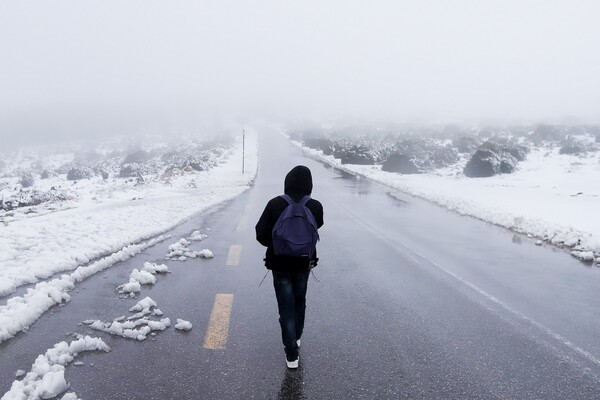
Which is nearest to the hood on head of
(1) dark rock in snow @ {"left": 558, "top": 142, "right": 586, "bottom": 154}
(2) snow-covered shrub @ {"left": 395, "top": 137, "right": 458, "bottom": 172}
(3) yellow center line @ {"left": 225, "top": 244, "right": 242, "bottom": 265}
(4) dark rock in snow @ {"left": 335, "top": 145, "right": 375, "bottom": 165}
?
(3) yellow center line @ {"left": 225, "top": 244, "right": 242, "bottom": 265}

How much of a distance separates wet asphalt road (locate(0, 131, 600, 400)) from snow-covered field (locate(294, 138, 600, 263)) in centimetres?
207

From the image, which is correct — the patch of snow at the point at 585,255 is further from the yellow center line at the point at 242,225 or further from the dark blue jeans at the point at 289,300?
the yellow center line at the point at 242,225

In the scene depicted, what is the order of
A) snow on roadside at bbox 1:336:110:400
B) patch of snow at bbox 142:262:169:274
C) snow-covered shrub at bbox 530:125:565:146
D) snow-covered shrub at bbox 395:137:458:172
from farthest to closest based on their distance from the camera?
snow-covered shrub at bbox 530:125:565:146 < snow-covered shrub at bbox 395:137:458:172 < patch of snow at bbox 142:262:169:274 < snow on roadside at bbox 1:336:110:400

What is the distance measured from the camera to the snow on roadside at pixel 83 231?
731cm

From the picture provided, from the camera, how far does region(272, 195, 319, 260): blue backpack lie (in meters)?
3.91

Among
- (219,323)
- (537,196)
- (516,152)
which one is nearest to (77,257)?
(219,323)

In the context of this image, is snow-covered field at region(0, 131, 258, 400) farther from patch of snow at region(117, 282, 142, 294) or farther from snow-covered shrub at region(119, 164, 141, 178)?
snow-covered shrub at region(119, 164, 141, 178)

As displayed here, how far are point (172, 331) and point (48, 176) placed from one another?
124 feet

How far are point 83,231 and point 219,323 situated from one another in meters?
6.93

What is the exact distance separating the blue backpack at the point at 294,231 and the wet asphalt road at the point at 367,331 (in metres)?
1.19

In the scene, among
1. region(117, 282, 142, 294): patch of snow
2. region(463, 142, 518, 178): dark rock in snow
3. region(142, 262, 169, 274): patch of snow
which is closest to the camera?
region(117, 282, 142, 294): patch of snow

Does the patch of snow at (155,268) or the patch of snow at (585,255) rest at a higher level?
the patch of snow at (585,255)

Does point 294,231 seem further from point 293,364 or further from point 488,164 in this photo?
point 488,164

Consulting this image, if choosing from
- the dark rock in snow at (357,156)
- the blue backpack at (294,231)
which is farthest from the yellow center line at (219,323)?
the dark rock in snow at (357,156)
